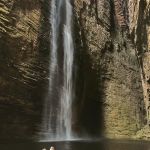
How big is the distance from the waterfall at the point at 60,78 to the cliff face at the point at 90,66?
2.18 ft

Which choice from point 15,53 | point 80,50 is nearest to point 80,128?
point 80,50

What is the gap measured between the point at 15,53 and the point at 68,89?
5878mm

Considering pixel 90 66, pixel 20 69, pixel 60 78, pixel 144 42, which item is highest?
pixel 144 42

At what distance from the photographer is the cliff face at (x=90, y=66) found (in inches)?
798

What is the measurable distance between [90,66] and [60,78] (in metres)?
3.84

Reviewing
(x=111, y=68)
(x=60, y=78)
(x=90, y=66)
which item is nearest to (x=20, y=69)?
(x=60, y=78)

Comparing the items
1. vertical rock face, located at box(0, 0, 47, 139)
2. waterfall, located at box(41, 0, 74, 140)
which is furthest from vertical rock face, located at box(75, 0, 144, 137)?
vertical rock face, located at box(0, 0, 47, 139)

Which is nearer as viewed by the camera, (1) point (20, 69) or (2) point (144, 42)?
(1) point (20, 69)

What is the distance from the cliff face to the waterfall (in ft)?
2.18

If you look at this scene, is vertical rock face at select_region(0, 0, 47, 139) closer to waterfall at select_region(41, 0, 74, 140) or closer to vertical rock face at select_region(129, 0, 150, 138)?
waterfall at select_region(41, 0, 74, 140)

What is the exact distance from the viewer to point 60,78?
24391mm

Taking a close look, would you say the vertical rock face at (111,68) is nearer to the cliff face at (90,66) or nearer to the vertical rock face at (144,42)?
the cliff face at (90,66)

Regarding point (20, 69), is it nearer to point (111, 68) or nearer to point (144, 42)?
point (111, 68)

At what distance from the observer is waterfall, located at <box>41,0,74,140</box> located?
74.7ft
